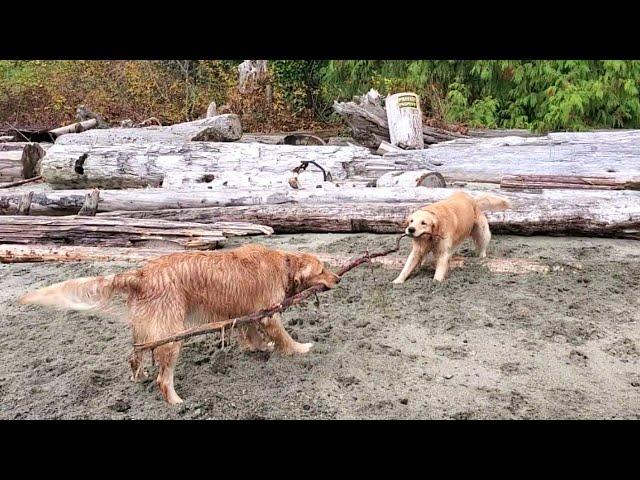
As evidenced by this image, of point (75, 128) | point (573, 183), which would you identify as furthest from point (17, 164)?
point (573, 183)

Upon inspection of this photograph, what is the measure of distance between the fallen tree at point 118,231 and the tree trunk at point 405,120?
617 cm

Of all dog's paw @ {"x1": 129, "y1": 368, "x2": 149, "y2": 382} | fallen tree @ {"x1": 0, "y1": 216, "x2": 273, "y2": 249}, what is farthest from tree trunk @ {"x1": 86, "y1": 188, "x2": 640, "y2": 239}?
dog's paw @ {"x1": 129, "y1": 368, "x2": 149, "y2": 382}

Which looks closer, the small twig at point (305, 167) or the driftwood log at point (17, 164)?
the small twig at point (305, 167)

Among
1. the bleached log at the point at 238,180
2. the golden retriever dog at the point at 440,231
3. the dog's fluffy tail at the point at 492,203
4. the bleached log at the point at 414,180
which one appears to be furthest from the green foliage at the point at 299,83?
the golden retriever dog at the point at 440,231

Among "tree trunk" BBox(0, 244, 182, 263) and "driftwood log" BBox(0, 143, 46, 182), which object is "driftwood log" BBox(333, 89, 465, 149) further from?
"tree trunk" BBox(0, 244, 182, 263)

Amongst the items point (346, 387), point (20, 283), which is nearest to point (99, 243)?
point (20, 283)

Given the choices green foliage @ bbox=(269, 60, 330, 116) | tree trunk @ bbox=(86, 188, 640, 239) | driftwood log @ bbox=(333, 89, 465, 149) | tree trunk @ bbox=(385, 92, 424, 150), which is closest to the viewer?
tree trunk @ bbox=(86, 188, 640, 239)

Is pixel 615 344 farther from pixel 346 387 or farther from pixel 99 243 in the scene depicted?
pixel 99 243

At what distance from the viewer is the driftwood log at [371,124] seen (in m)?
14.1

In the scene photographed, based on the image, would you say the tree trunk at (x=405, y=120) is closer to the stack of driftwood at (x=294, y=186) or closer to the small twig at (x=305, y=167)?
the stack of driftwood at (x=294, y=186)

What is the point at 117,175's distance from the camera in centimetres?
1075

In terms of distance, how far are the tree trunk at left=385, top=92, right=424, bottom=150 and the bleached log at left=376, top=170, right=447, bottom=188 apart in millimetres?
3492

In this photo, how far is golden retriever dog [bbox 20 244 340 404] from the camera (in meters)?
3.84

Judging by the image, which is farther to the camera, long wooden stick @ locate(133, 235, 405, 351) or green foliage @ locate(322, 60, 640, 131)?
green foliage @ locate(322, 60, 640, 131)
